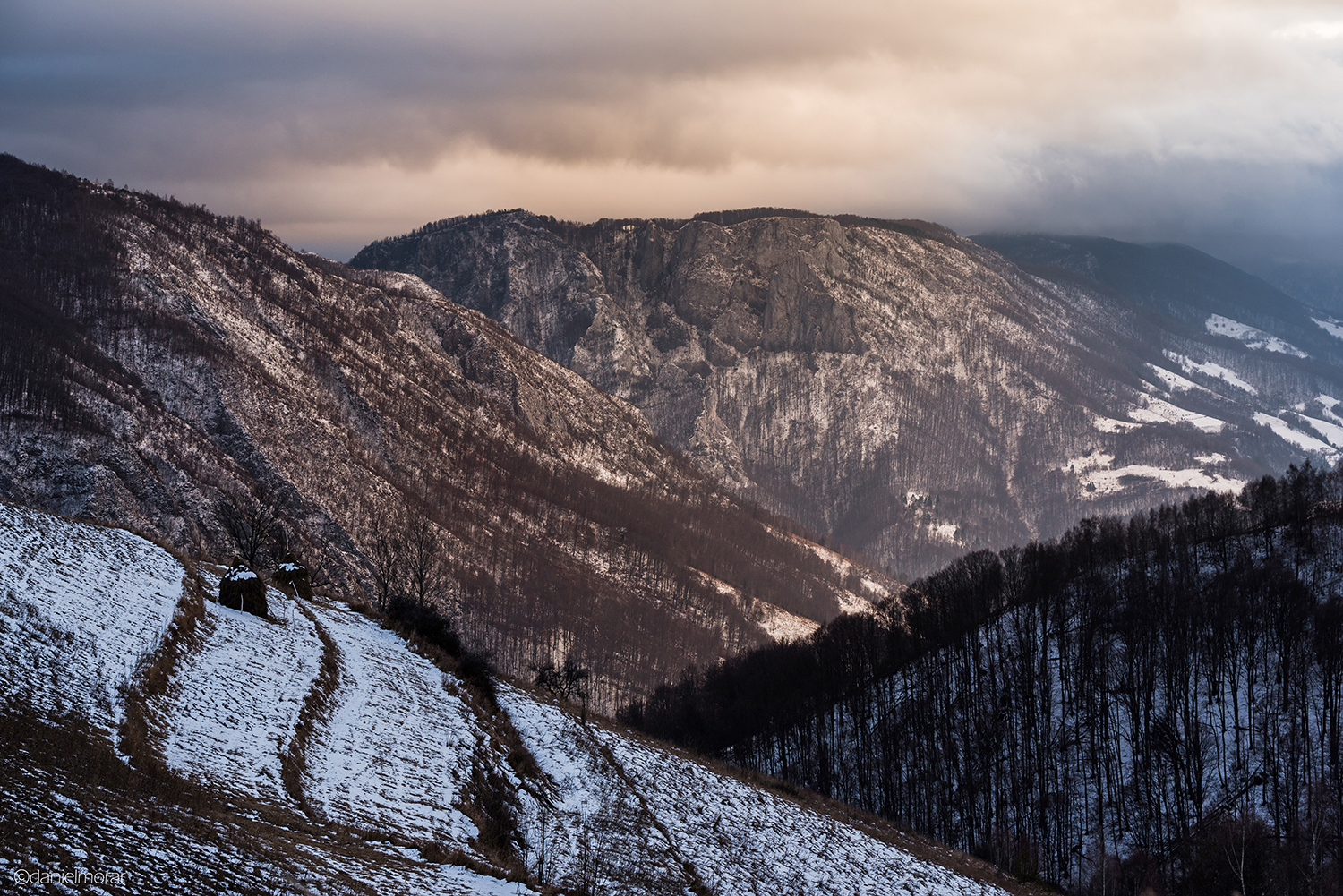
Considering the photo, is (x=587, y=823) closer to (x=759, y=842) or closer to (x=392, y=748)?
(x=392, y=748)

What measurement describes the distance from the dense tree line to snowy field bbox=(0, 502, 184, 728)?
188ft

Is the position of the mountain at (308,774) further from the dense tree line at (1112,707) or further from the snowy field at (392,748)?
the dense tree line at (1112,707)

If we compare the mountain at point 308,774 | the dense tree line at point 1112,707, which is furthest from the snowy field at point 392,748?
the dense tree line at point 1112,707

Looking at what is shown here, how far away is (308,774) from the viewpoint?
2873 cm

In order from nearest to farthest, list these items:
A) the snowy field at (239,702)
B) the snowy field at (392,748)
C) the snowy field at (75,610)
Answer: the snowy field at (75,610) < the snowy field at (239,702) < the snowy field at (392,748)

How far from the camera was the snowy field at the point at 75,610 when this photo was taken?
25.5m

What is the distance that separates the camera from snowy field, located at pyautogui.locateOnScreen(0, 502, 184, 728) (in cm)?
2555

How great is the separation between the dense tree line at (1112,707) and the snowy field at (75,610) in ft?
188

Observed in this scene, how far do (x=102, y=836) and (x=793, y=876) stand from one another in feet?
96.9

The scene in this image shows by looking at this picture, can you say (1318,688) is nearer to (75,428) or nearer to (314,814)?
(314,814)

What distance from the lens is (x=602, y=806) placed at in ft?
125

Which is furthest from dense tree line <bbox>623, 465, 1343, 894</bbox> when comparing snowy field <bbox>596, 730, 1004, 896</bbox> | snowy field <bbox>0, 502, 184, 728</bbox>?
snowy field <bbox>0, 502, 184, 728</bbox>

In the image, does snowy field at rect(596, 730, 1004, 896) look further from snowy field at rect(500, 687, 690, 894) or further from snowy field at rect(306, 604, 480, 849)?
snowy field at rect(306, 604, 480, 849)

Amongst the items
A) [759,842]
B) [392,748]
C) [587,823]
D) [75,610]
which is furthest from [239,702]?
[759,842]
